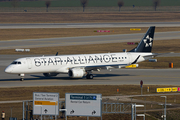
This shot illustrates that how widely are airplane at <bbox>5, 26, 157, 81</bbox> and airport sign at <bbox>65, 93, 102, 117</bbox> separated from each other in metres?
33.1

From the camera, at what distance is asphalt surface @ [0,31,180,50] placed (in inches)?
4522

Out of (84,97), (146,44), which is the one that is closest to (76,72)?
(146,44)

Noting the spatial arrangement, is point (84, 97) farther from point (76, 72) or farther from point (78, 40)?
point (78, 40)

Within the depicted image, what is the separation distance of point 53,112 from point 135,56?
136 ft

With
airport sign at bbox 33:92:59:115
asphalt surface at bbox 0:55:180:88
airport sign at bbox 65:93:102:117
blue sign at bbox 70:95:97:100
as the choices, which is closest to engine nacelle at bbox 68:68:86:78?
asphalt surface at bbox 0:55:180:88

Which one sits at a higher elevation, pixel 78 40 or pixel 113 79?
pixel 78 40

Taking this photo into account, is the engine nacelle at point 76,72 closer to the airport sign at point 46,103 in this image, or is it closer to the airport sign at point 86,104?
the airport sign at point 46,103

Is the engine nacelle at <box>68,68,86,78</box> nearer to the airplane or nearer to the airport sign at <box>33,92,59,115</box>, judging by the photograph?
the airplane

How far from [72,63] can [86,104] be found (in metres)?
35.7

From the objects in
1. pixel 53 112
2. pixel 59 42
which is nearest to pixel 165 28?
pixel 59 42

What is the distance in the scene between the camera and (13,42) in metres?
120

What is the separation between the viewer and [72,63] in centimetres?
Result: 6431

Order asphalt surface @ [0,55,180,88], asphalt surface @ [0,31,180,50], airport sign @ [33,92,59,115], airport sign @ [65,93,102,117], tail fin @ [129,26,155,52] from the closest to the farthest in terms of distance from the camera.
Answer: airport sign @ [65,93,102,117], airport sign @ [33,92,59,115], asphalt surface @ [0,55,180,88], tail fin @ [129,26,155,52], asphalt surface @ [0,31,180,50]

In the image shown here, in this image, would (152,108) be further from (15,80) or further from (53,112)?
(15,80)
